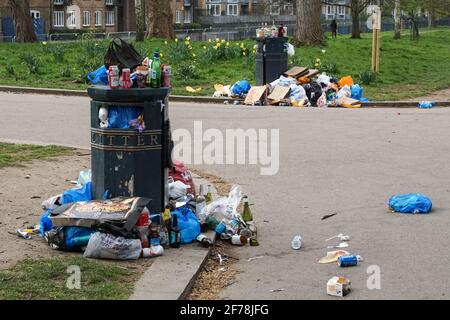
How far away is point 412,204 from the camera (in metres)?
9.95

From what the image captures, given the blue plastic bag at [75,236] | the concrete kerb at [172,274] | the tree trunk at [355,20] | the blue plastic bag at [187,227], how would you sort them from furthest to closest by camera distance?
the tree trunk at [355,20] → the blue plastic bag at [187,227] → the blue plastic bag at [75,236] → the concrete kerb at [172,274]

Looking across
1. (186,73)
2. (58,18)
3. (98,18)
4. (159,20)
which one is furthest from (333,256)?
(98,18)

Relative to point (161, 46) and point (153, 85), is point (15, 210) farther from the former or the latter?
point (161, 46)

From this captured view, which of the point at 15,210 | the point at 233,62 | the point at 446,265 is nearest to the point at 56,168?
the point at 15,210

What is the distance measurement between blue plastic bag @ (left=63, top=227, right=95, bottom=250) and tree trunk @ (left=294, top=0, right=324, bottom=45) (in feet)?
86.4

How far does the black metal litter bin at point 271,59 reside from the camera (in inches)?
931

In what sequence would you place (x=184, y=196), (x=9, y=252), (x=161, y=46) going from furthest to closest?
(x=161, y=46), (x=184, y=196), (x=9, y=252)

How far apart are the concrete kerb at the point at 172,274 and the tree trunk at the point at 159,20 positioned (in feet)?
106

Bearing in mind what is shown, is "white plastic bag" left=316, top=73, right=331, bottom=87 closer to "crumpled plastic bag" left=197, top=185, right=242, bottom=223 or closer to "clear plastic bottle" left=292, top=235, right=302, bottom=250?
"crumpled plastic bag" left=197, top=185, right=242, bottom=223

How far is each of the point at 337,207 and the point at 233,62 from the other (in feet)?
62.5

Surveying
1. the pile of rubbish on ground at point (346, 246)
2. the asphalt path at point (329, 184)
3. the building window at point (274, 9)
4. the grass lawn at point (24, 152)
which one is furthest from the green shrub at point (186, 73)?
the building window at point (274, 9)

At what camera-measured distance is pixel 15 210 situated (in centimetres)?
930

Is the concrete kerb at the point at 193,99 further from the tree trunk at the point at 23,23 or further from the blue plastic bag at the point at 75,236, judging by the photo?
the tree trunk at the point at 23,23

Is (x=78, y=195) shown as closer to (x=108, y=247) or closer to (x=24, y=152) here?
(x=108, y=247)
